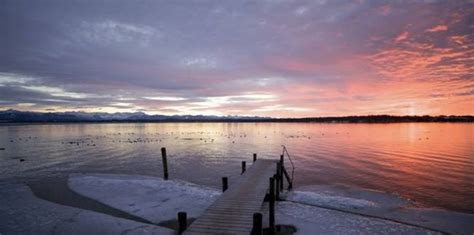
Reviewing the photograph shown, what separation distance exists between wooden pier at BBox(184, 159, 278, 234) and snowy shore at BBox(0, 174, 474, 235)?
6.01 ft

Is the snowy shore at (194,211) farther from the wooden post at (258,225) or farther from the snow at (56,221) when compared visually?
the wooden post at (258,225)

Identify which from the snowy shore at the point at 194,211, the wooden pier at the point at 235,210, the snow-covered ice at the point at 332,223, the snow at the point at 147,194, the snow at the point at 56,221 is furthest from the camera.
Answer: the snow at the point at 147,194

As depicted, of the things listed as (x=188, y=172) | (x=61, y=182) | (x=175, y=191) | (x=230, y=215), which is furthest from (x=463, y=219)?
(x=61, y=182)

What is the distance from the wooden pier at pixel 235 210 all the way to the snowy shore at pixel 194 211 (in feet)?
6.01

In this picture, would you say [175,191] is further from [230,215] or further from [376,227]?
[376,227]

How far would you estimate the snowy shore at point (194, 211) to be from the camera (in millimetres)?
14391

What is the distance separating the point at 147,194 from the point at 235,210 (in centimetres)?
957

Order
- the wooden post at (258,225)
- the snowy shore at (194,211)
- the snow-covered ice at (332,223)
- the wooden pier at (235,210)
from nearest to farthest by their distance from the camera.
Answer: the wooden post at (258,225) → the wooden pier at (235,210) → the snow-covered ice at (332,223) → the snowy shore at (194,211)

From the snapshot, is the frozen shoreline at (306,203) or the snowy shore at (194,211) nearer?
the snowy shore at (194,211)

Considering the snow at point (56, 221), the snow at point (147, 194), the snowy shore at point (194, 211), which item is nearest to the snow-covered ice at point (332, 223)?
the snowy shore at point (194, 211)

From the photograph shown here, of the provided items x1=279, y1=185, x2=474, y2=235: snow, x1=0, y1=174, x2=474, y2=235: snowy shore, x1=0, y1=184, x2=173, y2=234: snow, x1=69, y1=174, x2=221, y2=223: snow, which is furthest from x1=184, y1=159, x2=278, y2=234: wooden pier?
x1=0, y1=184, x2=173, y2=234: snow

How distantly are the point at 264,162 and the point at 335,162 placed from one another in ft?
46.5

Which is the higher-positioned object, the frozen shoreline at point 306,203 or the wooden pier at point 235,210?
the wooden pier at point 235,210

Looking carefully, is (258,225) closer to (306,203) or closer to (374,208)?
(306,203)
